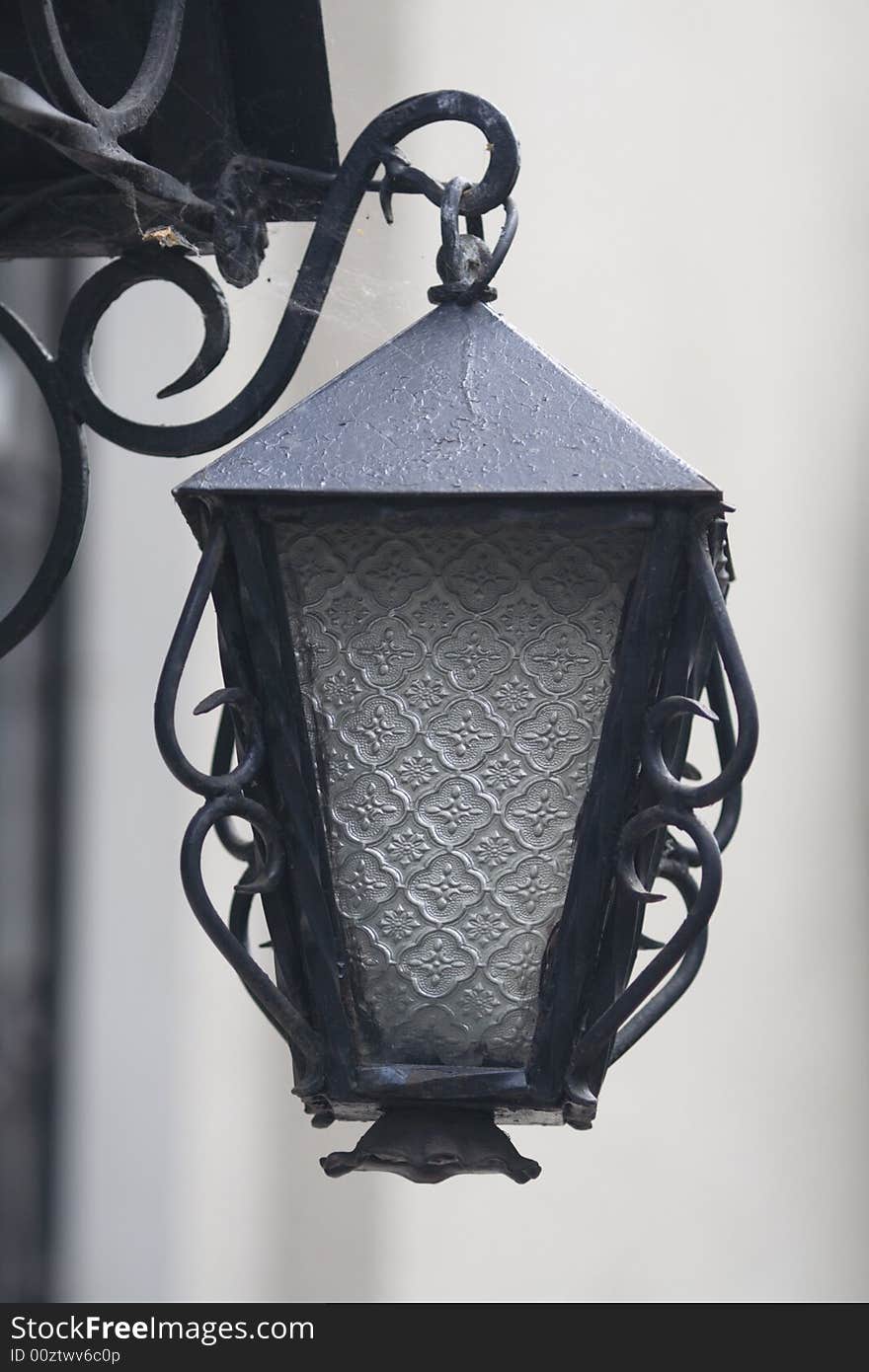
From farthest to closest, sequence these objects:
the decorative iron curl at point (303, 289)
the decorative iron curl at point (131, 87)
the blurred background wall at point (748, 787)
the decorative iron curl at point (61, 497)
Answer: the blurred background wall at point (748, 787) < the decorative iron curl at point (61, 497) < the decorative iron curl at point (303, 289) < the decorative iron curl at point (131, 87)

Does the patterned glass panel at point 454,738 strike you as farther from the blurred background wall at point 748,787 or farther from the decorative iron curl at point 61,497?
the blurred background wall at point 748,787

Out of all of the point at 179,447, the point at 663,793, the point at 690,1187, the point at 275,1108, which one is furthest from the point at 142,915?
the point at 663,793

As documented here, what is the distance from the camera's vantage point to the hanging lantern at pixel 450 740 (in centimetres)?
88

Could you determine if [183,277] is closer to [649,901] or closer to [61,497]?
[61,497]

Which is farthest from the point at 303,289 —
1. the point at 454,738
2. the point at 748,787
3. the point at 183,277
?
the point at 748,787

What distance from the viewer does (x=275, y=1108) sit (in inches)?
139

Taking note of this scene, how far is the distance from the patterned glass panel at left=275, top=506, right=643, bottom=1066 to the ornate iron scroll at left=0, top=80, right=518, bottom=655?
192 millimetres

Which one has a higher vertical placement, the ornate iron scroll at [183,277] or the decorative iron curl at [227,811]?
the ornate iron scroll at [183,277]

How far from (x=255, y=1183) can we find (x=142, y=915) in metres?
0.57

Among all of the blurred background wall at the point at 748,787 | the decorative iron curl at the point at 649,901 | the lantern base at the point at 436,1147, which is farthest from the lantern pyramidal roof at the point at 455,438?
the blurred background wall at the point at 748,787

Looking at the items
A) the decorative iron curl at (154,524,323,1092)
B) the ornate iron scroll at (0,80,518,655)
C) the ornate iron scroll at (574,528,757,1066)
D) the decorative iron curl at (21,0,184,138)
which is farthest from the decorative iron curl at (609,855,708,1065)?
the decorative iron curl at (21,0,184,138)

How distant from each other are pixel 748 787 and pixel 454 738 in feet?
9.12

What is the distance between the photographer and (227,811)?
0.89 meters

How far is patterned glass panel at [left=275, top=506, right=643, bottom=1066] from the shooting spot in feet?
2.94
